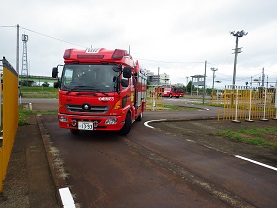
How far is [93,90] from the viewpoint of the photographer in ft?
24.0

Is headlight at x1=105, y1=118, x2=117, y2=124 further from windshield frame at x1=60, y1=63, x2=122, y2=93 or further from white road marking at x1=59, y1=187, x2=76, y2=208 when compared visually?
white road marking at x1=59, y1=187, x2=76, y2=208

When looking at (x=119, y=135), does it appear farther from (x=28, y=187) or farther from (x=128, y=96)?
(x=28, y=187)

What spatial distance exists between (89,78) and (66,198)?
4358 mm

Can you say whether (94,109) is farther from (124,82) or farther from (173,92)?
(173,92)

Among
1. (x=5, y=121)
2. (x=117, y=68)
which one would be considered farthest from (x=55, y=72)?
(x=5, y=121)

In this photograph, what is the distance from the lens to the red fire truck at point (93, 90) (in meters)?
7.29

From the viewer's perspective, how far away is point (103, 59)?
7.59 metres

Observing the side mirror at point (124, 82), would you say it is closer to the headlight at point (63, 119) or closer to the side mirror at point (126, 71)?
the side mirror at point (126, 71)

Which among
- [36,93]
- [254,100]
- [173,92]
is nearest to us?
[254,100]

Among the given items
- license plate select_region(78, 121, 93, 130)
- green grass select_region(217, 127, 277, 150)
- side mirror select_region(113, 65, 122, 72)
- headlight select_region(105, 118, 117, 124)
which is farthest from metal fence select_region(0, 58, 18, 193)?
green grass select_region(217, 127, 277, 150)

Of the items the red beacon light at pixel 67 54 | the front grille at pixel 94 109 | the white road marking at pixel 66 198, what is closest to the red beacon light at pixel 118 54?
the red beacon light at pixel 67 54

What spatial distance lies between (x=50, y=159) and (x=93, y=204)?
94.4 inches

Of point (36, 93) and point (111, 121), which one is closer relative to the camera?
point (111, 121)

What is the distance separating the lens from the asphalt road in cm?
380
